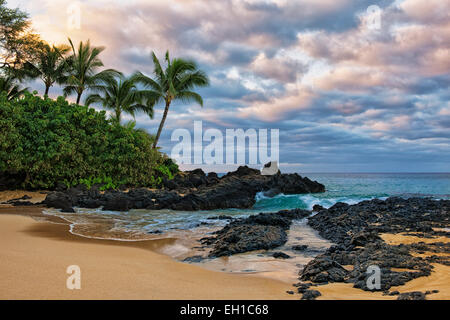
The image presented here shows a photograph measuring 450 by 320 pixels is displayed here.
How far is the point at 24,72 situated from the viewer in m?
25.6

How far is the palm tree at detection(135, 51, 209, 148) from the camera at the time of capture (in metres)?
25.3

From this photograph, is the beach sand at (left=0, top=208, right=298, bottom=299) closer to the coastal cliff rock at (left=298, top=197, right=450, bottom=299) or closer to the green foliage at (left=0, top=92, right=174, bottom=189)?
the coastal cliff rock at (left=298, top=197, right=450, bottom=299)

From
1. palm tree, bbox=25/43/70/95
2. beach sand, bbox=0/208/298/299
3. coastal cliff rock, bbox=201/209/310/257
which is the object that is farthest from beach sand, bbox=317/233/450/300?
palm tree, bbox=25/43/70/95

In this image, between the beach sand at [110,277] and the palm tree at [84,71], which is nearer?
the beach sand at [110,277]

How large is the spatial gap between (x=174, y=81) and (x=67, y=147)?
10985 mm

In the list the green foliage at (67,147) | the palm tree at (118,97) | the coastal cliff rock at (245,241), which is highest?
the palm tree at (118,97)

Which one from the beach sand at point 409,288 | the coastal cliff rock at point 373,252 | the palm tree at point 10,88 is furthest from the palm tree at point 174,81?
the beach sand at point 409,288

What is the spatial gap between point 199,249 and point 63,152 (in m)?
13.7

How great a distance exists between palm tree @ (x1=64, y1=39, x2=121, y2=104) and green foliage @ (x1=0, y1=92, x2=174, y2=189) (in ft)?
24.5

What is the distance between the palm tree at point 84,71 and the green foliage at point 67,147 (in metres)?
7.47

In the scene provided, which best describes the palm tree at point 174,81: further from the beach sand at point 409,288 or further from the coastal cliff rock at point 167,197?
the beach sand at point 409,288

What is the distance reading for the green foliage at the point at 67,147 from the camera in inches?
639

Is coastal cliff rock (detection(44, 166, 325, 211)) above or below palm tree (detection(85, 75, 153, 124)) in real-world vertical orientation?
below

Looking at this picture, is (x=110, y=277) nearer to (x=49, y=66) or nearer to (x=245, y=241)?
(x=245, y=241)
